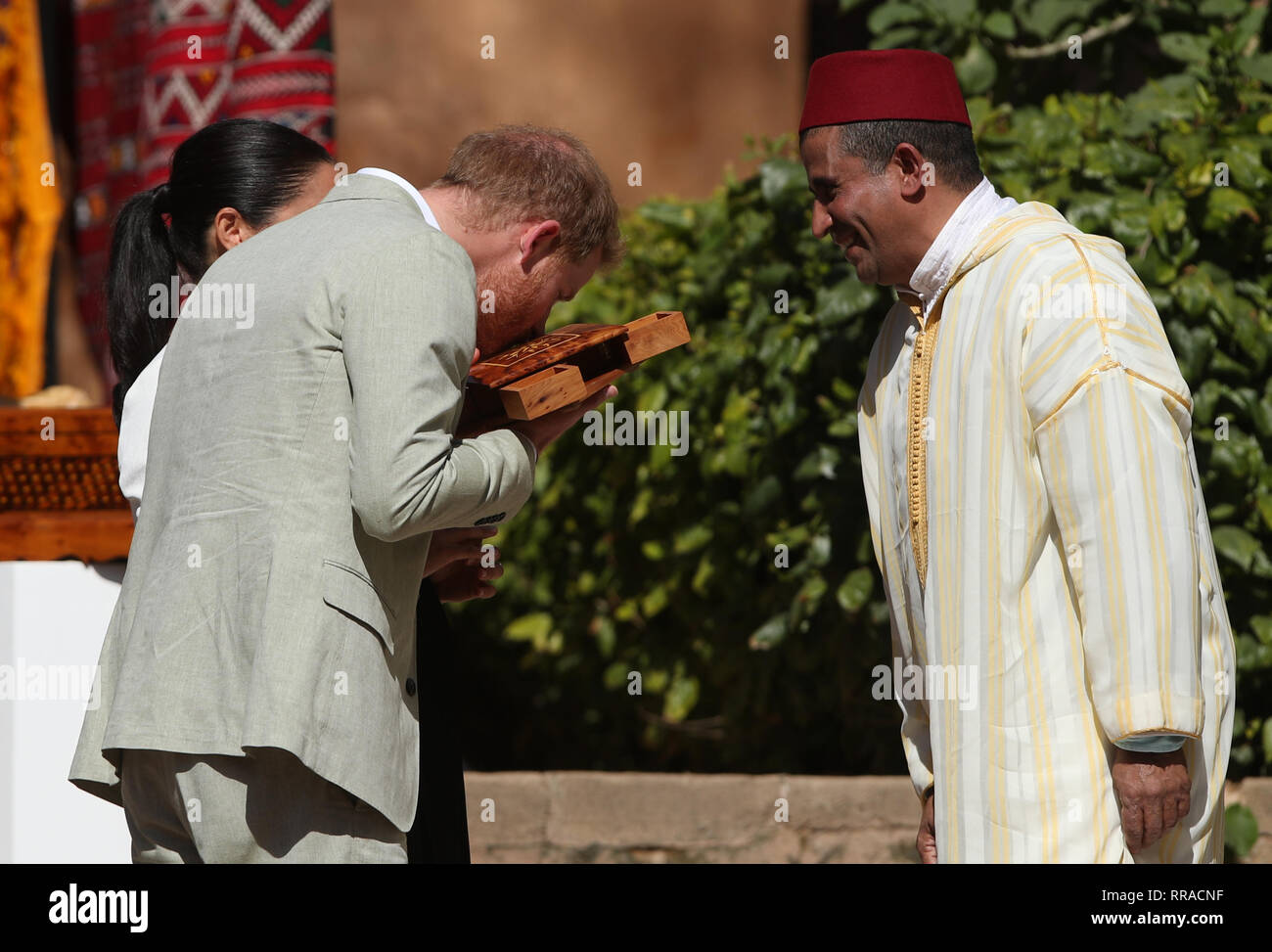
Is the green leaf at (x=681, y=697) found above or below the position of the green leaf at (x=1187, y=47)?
below

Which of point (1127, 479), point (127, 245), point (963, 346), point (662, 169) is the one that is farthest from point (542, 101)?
point (1127, 479)

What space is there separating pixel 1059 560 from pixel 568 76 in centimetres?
381

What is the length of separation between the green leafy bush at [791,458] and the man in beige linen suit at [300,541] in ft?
6.25

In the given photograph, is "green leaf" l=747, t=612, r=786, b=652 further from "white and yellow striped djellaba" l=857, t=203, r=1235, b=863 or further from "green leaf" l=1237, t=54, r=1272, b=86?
"green leaf" l=1237, t=54, r=1272, b=86

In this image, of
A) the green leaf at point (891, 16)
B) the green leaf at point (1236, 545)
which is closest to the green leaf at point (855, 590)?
the green leaf at point (1236, 545)

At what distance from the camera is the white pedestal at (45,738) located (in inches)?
118

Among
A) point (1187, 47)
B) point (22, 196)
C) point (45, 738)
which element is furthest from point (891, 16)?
point (22, 196)

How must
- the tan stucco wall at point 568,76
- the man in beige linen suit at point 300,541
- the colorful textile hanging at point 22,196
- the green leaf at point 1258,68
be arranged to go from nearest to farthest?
1. the man in beige linen suit at point 300,541
2. the green leaf at point 1258,68
3. the tan stucco wall at point 568,76
4. the colorful textile hanging at point 22,196

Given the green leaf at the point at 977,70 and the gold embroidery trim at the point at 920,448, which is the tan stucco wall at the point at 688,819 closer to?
the gold embroidery trim at the point at 920,448

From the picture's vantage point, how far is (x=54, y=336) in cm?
605

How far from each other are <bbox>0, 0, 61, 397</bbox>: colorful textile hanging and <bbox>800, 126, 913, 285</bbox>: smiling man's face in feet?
13.7

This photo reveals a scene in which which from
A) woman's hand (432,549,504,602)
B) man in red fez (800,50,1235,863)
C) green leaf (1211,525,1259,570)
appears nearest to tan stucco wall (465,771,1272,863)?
green leaf (1211,525,1259,570)

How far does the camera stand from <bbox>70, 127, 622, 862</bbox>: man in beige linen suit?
1907 mm

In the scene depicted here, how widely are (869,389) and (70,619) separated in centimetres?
178
